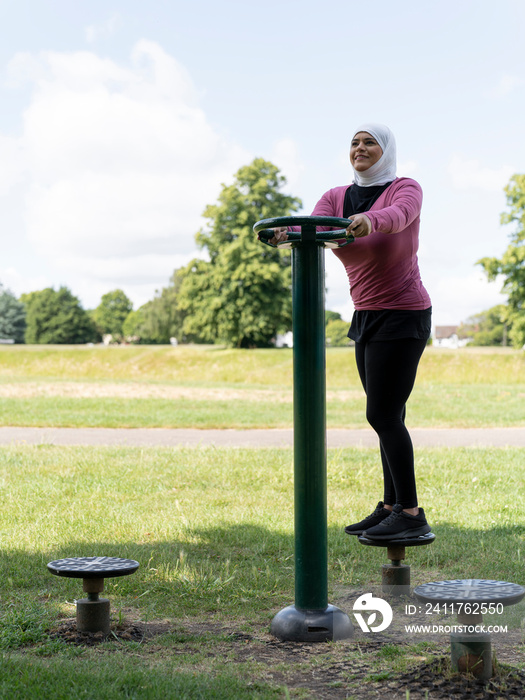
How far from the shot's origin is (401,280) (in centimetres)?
338

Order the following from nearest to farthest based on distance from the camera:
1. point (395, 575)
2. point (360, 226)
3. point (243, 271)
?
point (360, 226) < point (395, 575) < point (243, 271)

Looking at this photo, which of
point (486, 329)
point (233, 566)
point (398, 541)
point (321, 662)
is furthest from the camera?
point (486, 329)

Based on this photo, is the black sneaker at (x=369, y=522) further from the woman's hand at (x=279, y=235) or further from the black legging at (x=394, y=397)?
the woman's hand at (x=279, y=235)

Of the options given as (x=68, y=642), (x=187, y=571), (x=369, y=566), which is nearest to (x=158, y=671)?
(x=68, y=642)

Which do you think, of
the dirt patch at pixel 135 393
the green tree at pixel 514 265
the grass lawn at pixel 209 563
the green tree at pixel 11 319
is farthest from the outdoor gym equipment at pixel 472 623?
the green tree at pixel 11 319

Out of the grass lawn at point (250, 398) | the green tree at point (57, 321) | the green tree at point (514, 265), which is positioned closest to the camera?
the grass lawn at point (250, 398)

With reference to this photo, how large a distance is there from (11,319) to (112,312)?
99.4 ft

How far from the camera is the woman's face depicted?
3.43 meters

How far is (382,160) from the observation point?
3426mm

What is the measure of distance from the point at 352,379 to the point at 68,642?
2705 centimetres

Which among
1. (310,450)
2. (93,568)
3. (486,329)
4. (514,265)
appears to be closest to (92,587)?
(93,568)

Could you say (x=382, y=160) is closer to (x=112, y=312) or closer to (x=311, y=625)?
(x=311, y=625)

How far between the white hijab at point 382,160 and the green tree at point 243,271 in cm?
3943

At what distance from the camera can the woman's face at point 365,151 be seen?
11.2 ft
